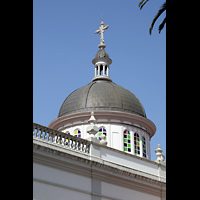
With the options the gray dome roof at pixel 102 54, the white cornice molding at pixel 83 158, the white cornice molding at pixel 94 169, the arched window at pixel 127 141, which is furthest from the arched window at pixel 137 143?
the gray dome roof at pixel 102 54

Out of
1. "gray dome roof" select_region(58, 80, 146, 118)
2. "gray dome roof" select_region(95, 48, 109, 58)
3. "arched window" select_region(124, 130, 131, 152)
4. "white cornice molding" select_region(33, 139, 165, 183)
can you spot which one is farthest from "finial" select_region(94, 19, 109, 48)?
"white cornice molding" select_region(33, 139, 165, 183)

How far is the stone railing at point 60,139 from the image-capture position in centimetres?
1932

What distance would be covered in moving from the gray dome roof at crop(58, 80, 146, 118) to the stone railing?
10.8m

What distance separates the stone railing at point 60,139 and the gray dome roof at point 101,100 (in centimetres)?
1076

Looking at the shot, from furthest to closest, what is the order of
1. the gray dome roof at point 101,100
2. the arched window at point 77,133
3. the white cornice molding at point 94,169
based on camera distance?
the gray dome roof at point 101,100 → the arched window at point 77,133 → the white cornice molding at point 94,169

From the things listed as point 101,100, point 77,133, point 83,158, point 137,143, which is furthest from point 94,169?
point 101,100

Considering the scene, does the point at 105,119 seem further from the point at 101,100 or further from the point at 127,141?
the point at 127,141

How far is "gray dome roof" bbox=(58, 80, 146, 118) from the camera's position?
3272cm

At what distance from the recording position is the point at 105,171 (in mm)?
21375

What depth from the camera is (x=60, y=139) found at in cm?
2033

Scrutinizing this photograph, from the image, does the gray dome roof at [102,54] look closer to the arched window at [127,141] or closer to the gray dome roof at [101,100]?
the gray dome roof at [101,100]

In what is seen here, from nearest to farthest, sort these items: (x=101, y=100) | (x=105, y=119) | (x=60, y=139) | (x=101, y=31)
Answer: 1. (x=60, y=139)
2. (x=105, y=119)
3. (x=101, y=100)
4. (x=101, y=31)

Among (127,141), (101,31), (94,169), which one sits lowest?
(94,169)

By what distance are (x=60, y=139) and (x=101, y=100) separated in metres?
13.0
